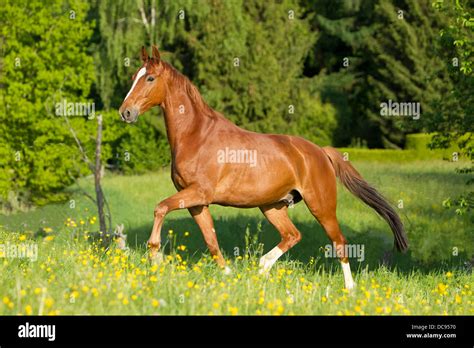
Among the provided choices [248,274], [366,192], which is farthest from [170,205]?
[366,192]

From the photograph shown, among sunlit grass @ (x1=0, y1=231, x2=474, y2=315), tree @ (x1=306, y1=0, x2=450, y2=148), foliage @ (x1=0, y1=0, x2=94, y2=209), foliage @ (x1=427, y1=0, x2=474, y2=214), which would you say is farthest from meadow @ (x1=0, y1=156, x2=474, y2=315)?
tree @ (x1=306, y1=0, x2=450, y2=148)

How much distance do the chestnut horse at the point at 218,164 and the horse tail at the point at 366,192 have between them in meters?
0.33

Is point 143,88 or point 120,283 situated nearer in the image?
point 120,283

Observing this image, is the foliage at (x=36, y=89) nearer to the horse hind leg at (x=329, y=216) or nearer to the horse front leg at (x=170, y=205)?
the horse hind leg at (x=329, y=216)

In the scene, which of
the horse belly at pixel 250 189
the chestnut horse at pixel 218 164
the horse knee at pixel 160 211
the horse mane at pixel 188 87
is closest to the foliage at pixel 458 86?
the chestnut horse at pixel 218 164

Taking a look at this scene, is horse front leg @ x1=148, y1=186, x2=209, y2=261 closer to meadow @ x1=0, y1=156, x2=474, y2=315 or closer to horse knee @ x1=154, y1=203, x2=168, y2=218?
horse knee @ x1=154, y1=203, x2=168, y2=218

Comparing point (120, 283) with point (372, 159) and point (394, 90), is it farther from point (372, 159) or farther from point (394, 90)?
point (394, 90)

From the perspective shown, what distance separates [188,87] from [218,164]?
0.98 meters

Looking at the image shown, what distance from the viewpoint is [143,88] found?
7.40m

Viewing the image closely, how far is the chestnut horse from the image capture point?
7434 mm

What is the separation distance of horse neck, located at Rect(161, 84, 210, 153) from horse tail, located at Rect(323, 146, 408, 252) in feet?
6.71

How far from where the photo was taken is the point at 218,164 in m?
7.63

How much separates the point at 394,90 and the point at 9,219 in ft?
68.4
